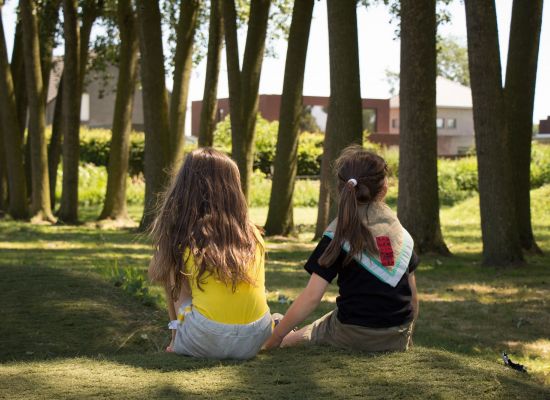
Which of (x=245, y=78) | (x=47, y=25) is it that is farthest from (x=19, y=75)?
(x=245, y=78)

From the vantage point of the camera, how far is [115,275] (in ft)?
32.5

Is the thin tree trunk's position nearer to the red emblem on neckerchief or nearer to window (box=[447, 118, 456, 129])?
the red emblem on neckerchief

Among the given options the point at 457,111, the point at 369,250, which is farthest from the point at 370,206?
the point at 457,111

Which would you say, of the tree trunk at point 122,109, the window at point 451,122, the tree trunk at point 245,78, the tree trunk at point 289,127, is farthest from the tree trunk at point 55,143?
the window at point 451,122

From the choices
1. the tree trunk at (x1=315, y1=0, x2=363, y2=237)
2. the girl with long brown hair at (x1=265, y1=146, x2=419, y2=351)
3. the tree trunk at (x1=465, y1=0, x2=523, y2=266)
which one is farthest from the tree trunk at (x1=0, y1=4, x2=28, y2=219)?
the girl with long brown hair at (x1=265, y1=146, x2=419, y2=351)

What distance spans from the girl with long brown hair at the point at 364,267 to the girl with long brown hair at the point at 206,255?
289 millimetres

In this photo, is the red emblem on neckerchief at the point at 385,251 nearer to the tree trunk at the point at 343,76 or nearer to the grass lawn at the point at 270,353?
the grass lawn at the point at 270,353

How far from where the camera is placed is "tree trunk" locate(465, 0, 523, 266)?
1192 centimetres

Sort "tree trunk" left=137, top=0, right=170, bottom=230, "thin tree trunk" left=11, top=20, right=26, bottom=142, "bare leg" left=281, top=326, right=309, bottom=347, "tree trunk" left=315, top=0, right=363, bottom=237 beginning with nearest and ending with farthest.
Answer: "bare leg" left=281, top=326, right=309, bottom=347
"tree trunk" left=315, top=0, right=363, bottom=237
"tree trunk" left=137, top=0, right=170, bottom=230
"thin tree trunk" left=11, top=20, right=26, bottom=142

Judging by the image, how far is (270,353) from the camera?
5.13 m

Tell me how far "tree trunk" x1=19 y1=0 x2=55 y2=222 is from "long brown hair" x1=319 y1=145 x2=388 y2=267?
55.2 feet

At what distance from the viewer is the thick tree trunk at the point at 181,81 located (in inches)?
754

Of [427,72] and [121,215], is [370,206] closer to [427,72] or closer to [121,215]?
[427,72]

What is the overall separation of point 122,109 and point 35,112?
7.21 ft
